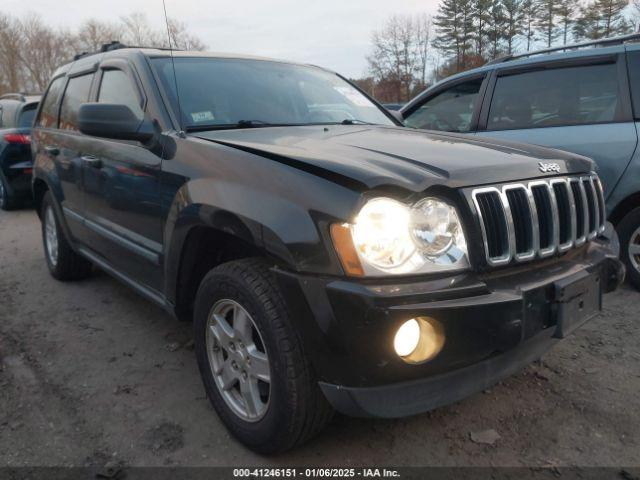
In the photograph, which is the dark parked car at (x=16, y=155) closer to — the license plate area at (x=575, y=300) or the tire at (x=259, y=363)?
the tire at (x=259, y=363)

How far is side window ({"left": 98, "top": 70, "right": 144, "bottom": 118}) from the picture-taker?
300 centimetres

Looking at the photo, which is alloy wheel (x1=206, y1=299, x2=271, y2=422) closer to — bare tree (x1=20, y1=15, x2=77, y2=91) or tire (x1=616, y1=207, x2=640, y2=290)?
tire (x1=616, y1=207, x2=640, y2=290)

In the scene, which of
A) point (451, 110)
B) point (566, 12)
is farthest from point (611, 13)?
point (451, 110)

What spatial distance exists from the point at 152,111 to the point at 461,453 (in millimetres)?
2232

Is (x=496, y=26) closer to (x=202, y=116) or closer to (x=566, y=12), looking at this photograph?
(x=566, y=12)

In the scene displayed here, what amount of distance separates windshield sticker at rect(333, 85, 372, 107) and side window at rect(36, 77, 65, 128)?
236cm

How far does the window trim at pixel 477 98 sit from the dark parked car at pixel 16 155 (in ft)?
18.2

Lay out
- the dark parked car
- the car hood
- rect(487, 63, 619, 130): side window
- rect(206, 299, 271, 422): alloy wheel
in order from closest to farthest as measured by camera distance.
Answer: the car hood < rect(206, 299, 271, 422): alloy wheel < rect(487, 63, 619, 130): side window < the dark parked car

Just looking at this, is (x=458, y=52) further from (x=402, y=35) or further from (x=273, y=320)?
(x=273, y=320)

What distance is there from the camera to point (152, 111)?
2.80 meters

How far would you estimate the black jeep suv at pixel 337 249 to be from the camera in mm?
1817

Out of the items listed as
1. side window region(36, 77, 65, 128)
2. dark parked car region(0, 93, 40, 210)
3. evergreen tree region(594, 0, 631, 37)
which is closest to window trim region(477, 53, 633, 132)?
side window region(36, 77, 65, 128)

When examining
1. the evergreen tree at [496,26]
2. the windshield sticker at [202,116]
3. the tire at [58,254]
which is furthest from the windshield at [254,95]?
the evergreen tree at [496,26]

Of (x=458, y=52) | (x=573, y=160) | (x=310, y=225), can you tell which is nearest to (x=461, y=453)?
(x=310, y=225)
